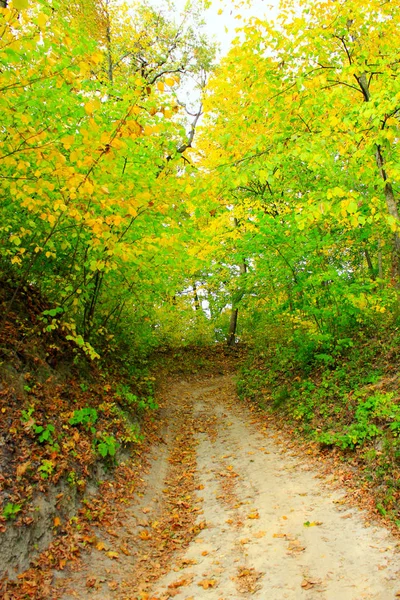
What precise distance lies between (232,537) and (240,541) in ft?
0.53

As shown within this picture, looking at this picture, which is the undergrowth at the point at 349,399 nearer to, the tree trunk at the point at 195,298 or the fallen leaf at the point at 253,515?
the fallen leaf at the point at 253,515

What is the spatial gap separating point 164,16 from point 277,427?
16258 millimetres

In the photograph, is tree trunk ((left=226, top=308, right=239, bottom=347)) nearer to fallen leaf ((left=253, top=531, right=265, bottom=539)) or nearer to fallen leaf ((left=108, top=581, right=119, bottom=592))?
fallen leaf ((left=253, top=531, right=265, bottom=539))

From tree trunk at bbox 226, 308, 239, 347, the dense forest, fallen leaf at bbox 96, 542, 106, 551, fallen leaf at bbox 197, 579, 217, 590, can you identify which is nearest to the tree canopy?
the dense forest

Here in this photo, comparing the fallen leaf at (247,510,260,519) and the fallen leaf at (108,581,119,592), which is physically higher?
the fallen leaf at (247,510,260,519)

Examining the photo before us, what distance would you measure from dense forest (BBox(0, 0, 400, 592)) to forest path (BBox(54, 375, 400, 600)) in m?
0.79

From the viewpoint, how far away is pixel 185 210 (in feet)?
24.7

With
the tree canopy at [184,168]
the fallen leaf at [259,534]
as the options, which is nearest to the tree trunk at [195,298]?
the tree canopy at [184,168]

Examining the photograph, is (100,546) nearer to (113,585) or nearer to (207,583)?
(113,585)

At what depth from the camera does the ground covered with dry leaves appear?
12.4ft

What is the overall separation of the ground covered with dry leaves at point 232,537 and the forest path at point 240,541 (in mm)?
14

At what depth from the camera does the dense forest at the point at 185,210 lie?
439 cm

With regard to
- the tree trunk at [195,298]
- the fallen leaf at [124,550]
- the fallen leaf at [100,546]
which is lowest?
the fallen leaf at [124,550]

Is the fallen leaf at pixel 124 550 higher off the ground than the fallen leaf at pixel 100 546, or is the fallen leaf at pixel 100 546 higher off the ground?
the fallen leaf at pixel 100 546
